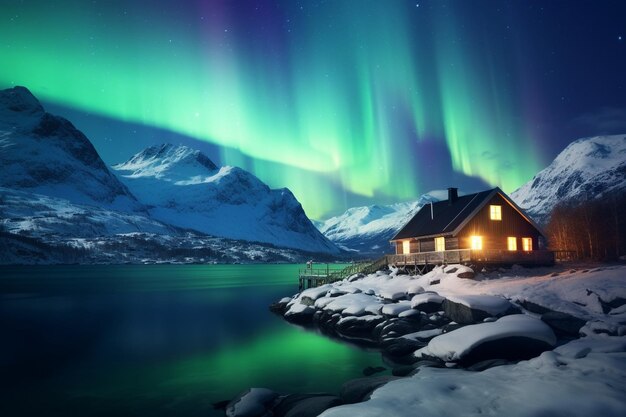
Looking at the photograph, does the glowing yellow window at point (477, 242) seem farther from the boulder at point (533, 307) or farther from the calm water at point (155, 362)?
the calm water at point (155, 362)

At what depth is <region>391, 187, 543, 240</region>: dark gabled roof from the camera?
39.9 m

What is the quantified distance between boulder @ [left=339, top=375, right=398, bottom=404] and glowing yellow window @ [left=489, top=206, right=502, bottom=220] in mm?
31314

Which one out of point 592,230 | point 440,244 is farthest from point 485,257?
point 592,230

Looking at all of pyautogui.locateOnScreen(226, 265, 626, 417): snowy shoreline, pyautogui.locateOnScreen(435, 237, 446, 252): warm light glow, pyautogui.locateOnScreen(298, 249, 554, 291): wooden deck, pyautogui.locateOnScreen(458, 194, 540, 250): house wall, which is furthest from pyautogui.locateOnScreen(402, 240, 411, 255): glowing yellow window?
pyautogui.locateOnScreen(226, 265, 626, 417): snowy shoreline

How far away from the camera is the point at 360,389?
13.4m

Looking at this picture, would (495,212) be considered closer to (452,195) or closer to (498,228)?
(498,228)

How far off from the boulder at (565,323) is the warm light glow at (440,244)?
Answer: 65.5ft

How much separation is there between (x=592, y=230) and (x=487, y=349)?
53.8m

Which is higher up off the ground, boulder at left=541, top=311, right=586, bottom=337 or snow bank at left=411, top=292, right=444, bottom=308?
snow bank at left=411, top=292, right=444, bottom=308

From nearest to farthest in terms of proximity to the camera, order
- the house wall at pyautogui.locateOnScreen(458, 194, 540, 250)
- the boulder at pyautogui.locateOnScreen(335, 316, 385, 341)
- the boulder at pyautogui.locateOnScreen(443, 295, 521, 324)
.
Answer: the boulder at pyautogui.locateOnScreen(443, 295, 521, 324), the boulder at pyautogui.locateOnScreen(335, 316, 385, 341), the house wall at pyautogui.locateOnScreen(458, 194, 540, 250)

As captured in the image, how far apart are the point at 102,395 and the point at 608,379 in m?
19.3

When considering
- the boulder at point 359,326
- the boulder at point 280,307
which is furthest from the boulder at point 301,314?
the boulder at point 359,326

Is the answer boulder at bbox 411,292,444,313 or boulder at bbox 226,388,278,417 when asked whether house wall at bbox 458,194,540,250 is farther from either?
boulder at bbox 226,388,278,417

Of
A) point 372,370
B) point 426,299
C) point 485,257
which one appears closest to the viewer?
point 372,370
